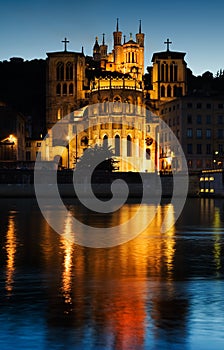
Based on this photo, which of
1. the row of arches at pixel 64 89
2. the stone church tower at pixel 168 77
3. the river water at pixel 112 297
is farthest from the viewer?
the stone church tower at pixel 168 77

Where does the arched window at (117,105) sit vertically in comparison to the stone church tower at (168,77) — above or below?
below

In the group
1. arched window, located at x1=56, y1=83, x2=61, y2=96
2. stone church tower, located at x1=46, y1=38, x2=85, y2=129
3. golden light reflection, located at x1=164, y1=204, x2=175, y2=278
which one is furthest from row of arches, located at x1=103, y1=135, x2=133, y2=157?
golden light reflection, located at x1=164, y1=204, x2=175, y2=278

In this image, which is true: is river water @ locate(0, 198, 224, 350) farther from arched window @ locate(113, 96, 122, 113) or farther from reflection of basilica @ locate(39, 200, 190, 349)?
arched window @ locate(113, 96, 122, 113)

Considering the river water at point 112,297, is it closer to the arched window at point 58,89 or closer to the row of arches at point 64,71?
the arched window at point 58,89

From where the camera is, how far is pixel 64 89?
18288cm

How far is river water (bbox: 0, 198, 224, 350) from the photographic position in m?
13.4

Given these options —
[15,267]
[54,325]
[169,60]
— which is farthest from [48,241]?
[169,60]

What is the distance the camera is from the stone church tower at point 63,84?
594ft

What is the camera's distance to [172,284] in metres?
19.9

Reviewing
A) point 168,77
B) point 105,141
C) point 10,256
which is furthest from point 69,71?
point 10,256

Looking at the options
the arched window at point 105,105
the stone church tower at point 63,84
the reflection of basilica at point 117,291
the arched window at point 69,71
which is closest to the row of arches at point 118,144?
the arched window at point 105,105

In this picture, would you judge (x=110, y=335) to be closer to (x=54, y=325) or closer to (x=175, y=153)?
(x=54, y=325)

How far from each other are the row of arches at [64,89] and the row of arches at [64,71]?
1.92 m

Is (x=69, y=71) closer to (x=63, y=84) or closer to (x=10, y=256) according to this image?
(x=63, y=84)
